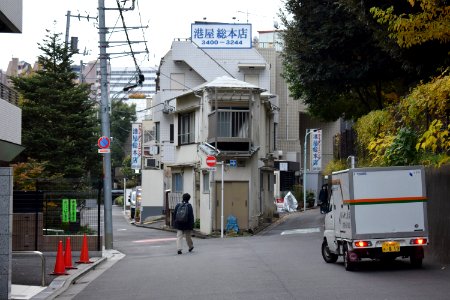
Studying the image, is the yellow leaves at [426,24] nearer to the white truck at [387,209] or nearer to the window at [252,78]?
the white truck at [387,209]

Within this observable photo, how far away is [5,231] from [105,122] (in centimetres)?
1481

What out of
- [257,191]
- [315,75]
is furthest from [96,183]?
[257,191]

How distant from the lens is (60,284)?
14594 mm

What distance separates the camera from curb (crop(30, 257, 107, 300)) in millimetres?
12914

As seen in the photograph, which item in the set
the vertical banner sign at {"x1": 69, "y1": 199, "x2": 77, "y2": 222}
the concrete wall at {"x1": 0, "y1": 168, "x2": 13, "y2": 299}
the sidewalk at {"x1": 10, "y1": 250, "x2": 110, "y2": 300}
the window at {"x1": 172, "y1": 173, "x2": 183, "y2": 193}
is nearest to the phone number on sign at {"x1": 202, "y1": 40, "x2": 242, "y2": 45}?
the window at {"x1": 172, "y1": 173, "x2": 183, "y2": 193}

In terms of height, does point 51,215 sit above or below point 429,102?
below

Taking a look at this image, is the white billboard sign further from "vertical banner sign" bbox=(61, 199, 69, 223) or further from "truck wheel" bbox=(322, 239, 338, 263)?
"truck wheel" bbox=(322, 239, 338, 263)

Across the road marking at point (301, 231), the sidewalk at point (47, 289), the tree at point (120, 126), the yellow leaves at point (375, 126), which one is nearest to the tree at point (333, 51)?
the yellow leaves at point (375, 126)

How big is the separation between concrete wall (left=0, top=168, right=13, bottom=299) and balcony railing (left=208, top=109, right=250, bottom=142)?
Result: 22.8 m

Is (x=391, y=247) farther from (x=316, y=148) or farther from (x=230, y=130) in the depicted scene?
(x=316, y=148)

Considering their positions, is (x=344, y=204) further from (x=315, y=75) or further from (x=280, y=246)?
(x=315, y=75)

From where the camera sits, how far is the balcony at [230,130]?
3416 cm

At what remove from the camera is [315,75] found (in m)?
28.2

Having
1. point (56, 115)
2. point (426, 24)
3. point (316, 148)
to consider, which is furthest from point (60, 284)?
point (316, 148)
